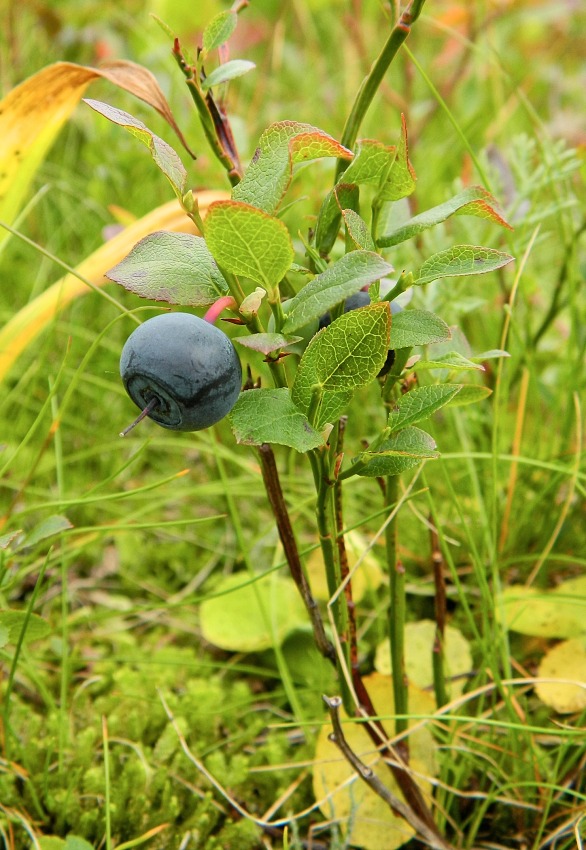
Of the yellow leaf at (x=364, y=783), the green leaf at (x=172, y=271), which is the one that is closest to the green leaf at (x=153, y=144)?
the green leaf at (x=172, y=271)

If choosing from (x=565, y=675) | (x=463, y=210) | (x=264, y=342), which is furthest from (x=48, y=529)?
(x=565, y=675)

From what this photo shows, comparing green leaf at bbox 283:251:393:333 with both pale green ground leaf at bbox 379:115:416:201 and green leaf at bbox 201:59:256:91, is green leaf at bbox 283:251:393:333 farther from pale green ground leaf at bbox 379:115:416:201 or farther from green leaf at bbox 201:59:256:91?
green leaf at bbox 201:59:256:91

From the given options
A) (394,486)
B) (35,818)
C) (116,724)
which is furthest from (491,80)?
(35,818)

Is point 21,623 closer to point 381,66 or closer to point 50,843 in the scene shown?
point 50,843

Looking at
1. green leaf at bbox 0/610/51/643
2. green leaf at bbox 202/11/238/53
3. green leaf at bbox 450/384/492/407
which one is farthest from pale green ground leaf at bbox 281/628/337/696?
green leaf at bbox 202/11/238/53

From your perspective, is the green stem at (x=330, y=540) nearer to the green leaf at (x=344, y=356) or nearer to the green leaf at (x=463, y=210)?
the green leaf at (x=344, y=356)

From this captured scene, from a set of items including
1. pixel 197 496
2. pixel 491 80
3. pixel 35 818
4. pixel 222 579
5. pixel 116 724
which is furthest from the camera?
pixel 491 80

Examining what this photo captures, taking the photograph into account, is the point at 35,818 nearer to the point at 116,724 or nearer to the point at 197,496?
the point at 116,724
